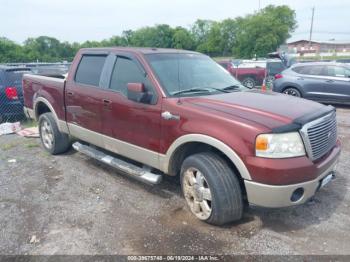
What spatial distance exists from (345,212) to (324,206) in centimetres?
23

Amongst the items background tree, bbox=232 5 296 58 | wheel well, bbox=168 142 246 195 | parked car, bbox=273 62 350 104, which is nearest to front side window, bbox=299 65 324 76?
parked car, bbox=273 62 350 104

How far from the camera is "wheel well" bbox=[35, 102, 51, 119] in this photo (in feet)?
20.7

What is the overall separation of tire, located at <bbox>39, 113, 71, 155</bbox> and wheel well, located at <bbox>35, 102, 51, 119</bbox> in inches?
8.3

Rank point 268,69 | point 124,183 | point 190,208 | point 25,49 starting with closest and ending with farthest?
point 190,208 → point 124,183 → point 268,69 → point 25,49

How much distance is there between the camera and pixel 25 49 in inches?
1972

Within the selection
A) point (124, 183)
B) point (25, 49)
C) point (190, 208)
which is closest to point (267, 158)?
point (190, 208)

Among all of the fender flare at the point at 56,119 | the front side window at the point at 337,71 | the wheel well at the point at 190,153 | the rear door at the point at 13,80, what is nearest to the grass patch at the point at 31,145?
the fender flare at the point at 56,119

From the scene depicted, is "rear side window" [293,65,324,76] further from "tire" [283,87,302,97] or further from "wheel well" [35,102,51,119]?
"wheel well" [35,102,51,119]

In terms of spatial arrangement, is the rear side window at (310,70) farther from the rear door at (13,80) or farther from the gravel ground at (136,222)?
the rear door at (13,80)

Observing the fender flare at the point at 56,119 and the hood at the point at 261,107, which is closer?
the hood at the point at 261,107

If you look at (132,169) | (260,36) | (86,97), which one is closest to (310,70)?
(86,97)

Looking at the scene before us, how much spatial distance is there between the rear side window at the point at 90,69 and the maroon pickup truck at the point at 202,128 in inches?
0.7

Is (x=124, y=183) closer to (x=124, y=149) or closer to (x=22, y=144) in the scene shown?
(x=124, y=149)

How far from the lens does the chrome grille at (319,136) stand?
3258mm
